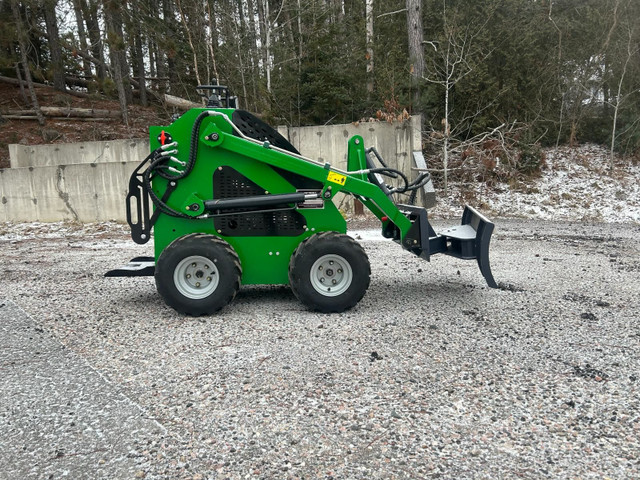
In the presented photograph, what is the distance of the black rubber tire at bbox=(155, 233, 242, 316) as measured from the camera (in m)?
4.33

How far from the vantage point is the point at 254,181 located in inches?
181

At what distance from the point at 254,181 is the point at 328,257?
986 millimetres

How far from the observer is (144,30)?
17.4 metres

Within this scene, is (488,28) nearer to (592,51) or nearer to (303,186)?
(592,51)

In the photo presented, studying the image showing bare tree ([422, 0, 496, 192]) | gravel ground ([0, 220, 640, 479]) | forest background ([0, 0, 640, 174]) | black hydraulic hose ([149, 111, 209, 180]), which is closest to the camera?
gravel ground ([0, 220, 640, 479])

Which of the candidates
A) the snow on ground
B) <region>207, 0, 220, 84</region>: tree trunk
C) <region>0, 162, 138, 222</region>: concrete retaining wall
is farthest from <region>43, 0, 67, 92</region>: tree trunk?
the snow on ground

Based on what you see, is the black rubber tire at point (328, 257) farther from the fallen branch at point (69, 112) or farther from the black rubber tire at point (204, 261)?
the fallen branch at point (69, 112)

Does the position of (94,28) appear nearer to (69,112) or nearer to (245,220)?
(69,112)

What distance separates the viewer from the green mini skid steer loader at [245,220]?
14.4 ft

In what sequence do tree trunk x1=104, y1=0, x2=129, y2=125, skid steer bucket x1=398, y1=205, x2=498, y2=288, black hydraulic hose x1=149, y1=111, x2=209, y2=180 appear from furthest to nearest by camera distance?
tree trunk x1=104, y1=0, x2=129, y2=125 → skid steer bucket x1=398, y1=205, x2=498, y2=288 → black hydraulic hose x1=149, y1=111, x2=209, y2=180

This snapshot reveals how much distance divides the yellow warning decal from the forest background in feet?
28.9

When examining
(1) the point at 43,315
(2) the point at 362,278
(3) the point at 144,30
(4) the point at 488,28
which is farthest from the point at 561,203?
(3) the point at 144,30

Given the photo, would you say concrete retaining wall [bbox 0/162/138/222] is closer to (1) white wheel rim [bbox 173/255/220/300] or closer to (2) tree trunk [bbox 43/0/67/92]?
(1) white wheel rim [bbox 173/255/220/300]

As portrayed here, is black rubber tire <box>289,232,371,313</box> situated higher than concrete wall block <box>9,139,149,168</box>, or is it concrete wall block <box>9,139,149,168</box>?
concrete wall block <box>9,139,149,168</box>
